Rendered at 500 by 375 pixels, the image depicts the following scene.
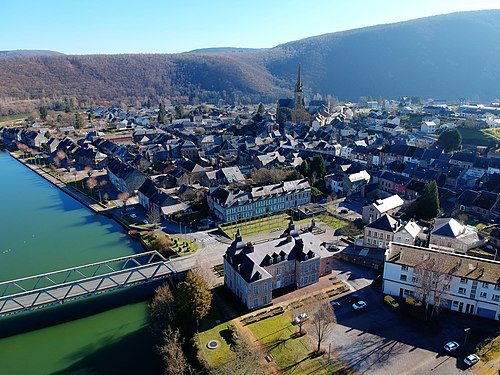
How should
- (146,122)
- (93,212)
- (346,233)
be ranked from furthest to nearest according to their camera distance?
(146,122)
(93,212)
(346,233)

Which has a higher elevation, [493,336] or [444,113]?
[444,113]

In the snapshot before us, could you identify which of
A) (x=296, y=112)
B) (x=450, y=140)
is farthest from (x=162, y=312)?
(x=296, y=112)

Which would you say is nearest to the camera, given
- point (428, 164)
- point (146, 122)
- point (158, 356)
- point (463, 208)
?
point (158, 356)

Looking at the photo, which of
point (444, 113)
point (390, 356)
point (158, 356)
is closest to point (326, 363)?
point (390, 356)

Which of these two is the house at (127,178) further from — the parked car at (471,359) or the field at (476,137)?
the field at (476,137)

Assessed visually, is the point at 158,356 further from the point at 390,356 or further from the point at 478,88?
the point at 478,88

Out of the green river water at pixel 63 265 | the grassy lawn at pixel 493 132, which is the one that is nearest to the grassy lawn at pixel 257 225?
the green river water at pixel 63 265
